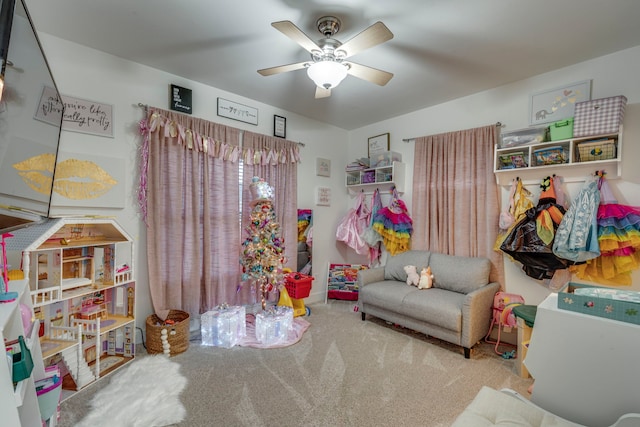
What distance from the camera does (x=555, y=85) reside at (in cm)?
258

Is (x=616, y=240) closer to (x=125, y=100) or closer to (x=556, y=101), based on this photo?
(x=556, y=101)

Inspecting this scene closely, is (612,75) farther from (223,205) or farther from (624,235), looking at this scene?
(223,205)

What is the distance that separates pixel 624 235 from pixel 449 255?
4.63 feet

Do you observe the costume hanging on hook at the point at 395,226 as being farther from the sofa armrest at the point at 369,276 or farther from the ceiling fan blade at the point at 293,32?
the ceiling fan blade at the point at 293,32

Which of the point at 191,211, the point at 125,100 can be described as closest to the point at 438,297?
the point at 191,211

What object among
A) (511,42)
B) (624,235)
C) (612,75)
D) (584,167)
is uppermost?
(511,42)

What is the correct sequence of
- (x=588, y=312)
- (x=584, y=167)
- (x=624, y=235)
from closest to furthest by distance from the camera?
(x=588, y=312), (x=624, y=235), (x=584, y=167)

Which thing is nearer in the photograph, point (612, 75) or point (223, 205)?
point (612, 75)

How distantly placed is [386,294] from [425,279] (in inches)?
Result: 19.3

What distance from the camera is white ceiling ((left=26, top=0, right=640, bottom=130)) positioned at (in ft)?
6.00

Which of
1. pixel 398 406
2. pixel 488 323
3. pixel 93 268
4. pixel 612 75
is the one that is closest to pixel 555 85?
pixel 612 75

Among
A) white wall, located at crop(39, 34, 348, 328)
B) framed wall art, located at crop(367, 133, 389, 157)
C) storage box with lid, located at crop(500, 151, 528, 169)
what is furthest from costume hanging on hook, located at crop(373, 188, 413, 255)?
white wall, located at crop(39, 34, 348, 328)

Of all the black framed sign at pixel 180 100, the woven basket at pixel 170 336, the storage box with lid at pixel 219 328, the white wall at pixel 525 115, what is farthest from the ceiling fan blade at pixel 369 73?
the woven basket at pixel 170 336

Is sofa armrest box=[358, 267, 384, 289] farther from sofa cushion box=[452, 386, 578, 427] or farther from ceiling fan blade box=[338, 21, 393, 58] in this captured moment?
ceiling fan blade box=[338, 21, 393, 58]
